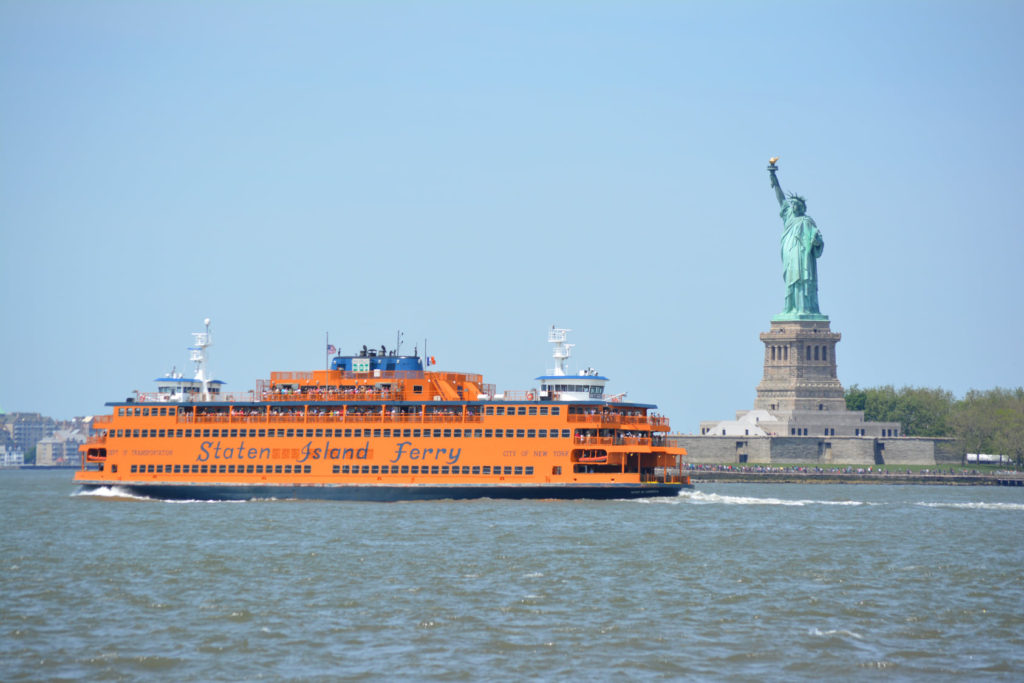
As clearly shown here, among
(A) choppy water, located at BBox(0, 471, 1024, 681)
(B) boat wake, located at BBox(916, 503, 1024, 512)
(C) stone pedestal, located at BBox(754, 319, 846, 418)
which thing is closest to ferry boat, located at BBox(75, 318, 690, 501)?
(A) choppy water, located at BBox(0, 471, 1024, 681)

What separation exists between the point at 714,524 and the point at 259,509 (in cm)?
2244

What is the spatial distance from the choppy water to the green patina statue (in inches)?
2929

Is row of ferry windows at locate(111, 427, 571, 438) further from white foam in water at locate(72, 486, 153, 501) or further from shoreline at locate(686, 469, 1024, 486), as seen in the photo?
shoreline at locate(686, 469, 1024, 486)

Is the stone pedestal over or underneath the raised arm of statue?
underneath

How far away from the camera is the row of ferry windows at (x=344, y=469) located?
67625 mm

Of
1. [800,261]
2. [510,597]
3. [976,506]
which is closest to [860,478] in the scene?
[800,261]

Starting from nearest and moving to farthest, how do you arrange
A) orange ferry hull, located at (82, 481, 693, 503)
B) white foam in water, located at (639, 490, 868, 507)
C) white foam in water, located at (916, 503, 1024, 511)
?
orange ferry hull, located at (82, 481, 693, 503) < white foam in water, located at (639, 490, 868, 507) < white foam in water, located at (916, 503, 1024, 511)

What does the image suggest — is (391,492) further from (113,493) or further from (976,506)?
(976,506)

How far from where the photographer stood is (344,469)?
70.1 m

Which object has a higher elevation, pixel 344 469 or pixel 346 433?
pixel 346 433

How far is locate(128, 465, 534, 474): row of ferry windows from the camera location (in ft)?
222

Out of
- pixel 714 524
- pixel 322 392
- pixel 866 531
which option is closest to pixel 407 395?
pixel 322 392

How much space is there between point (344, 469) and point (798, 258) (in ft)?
242

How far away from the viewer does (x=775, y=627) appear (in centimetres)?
3120
